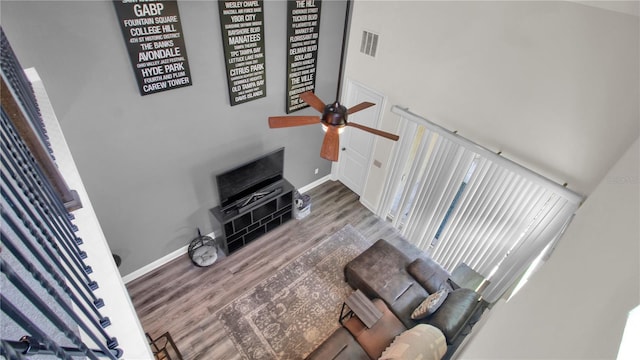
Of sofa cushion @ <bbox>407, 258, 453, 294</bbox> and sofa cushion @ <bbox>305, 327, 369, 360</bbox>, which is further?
sofa cushion @ <bbox>407, 258, 453, 294</bbox>

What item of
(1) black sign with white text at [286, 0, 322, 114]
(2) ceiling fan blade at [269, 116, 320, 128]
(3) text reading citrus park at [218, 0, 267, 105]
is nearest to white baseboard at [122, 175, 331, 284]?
(3) text reading citrus park at [218, 0, 267, 105]

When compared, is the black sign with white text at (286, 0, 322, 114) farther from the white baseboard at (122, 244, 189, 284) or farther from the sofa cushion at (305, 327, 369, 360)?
the sofa cushion at (305, 327, 369, 360)

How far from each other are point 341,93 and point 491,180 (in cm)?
286

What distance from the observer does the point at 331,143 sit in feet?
8.62

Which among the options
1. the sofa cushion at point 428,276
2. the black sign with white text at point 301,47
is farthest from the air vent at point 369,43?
the sofa cushion at point 428,276

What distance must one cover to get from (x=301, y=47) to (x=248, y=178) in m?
2.07

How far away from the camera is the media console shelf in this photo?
4.65m

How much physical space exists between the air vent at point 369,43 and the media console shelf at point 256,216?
2478 millimetres

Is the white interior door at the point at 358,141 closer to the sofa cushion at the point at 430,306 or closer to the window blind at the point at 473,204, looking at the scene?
the window blind at the point at 473,204

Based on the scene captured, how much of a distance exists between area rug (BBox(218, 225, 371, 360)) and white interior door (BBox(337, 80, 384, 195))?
5.42ft

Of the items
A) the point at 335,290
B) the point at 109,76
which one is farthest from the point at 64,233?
the point at 335,290

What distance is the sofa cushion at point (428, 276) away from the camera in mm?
4281

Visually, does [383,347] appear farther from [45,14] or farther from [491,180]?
[45,14]

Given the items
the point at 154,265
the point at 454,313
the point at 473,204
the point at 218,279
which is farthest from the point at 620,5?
the point at 154,265
